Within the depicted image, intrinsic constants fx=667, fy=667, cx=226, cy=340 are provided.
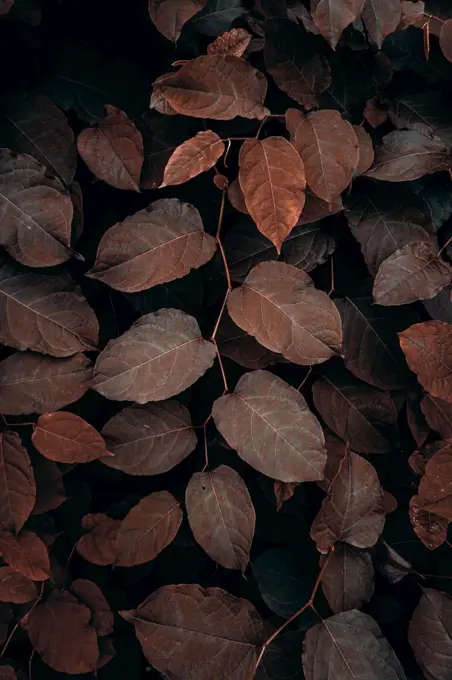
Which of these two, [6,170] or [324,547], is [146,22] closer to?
[6,170]

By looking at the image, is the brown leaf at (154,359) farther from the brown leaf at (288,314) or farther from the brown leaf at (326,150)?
the brown leaf at (326,150)

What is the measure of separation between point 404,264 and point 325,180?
0.18m

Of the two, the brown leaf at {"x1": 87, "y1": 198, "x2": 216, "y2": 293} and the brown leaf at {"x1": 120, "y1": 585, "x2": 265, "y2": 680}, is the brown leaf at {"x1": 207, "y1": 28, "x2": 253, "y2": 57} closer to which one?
the brown leaf at {"x1": 87, "y1": 198, "x2": 216, "y2": 293}

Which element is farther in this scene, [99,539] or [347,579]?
[99,539]

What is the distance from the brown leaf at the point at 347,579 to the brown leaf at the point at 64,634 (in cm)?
37

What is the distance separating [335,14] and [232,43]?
0.15 m

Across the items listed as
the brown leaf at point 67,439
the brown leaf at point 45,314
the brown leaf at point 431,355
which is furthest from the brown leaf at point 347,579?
the brown leaf at point 45,314

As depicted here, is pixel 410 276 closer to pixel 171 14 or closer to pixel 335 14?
pixel 335 14

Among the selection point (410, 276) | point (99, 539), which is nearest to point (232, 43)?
point (410, 276)

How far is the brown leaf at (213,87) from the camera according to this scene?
904mm

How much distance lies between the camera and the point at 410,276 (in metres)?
0.97

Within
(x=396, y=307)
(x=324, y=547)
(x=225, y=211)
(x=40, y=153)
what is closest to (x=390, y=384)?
(x=396, y=307)

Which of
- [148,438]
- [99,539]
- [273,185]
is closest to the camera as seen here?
[273,185]

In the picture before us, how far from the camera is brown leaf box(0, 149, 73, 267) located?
91 centimetres
